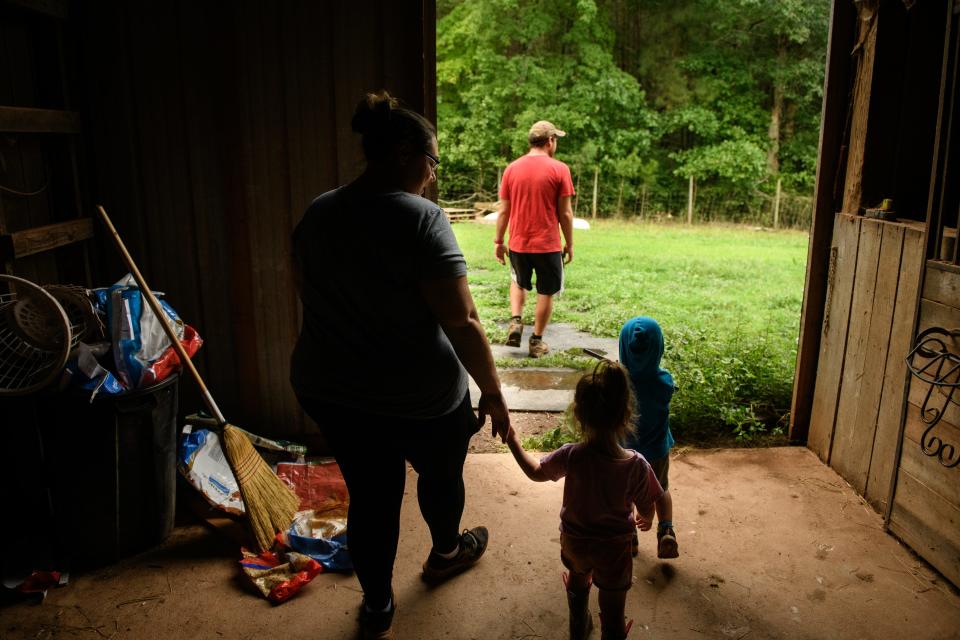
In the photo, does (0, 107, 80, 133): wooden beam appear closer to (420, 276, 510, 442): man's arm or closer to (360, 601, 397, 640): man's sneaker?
(420, 276, 510, 442): man's arm

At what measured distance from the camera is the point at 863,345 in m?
3.55

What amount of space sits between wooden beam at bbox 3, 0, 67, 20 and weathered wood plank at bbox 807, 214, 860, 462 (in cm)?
392

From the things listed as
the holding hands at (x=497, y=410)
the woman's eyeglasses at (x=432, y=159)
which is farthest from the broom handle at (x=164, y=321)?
the woman's eyeglasses at (x=432, y=159)

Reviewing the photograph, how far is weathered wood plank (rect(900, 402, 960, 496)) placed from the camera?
2816 millimetres

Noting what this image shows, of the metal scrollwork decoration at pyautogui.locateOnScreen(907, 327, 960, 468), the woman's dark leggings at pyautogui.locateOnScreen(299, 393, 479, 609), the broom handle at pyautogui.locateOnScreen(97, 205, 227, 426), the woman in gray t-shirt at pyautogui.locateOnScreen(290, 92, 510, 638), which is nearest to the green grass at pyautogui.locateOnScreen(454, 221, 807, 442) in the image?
the metal scrollwork decoration at pyautogui.locateOnScreen(907, 327, 960, 468)

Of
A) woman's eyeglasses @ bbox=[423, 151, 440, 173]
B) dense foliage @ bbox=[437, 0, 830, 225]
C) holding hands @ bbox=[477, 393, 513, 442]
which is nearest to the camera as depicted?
woman's eyeglasses @ bbox=[423, 151, 440, 173]

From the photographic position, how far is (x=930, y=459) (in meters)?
2.96

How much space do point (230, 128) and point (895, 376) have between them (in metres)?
3.36

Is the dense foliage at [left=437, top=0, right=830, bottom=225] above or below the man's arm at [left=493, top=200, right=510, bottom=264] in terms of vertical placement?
above

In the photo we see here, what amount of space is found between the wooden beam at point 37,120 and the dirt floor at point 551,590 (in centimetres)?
188

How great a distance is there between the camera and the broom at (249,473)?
9.97 feet

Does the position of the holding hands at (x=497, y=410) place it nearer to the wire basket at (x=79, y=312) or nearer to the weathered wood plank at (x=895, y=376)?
the wire basket at (x=79, y=312)

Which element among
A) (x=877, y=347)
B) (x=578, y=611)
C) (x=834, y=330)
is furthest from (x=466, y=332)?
(x=834, y=330)

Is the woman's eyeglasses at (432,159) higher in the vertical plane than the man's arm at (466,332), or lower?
higher
